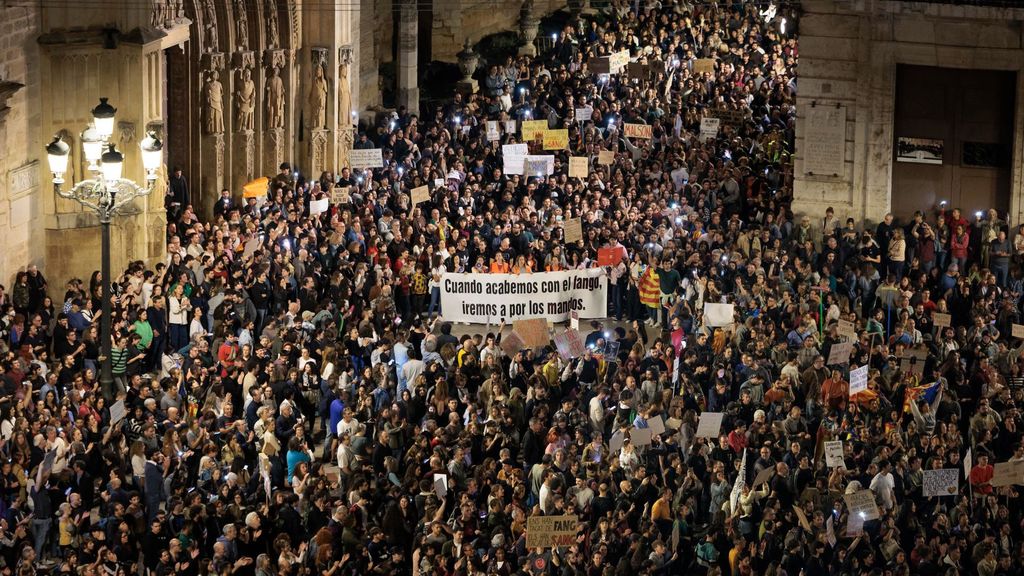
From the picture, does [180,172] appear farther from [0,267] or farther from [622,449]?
[622,449]

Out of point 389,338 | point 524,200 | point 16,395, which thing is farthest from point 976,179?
point 16,395

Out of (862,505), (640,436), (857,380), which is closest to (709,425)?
(640,436)

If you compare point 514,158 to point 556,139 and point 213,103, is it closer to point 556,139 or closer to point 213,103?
point 556,139

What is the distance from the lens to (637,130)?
42719mm

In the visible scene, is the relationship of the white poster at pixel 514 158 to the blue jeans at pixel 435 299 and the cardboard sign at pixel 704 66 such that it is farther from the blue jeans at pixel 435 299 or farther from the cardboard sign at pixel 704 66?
the cardboard sign at pixel 704 66

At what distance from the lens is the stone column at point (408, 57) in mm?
48812

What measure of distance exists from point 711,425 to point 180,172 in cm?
1259

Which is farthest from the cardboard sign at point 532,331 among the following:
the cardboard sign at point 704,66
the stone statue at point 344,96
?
the cardboard sign at point 704,66

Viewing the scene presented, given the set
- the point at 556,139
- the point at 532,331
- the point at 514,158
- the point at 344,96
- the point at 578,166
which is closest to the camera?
the point at 532,331

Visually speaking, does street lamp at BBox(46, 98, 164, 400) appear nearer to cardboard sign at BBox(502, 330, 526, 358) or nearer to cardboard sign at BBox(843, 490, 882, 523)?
cardboard sign at BBox(502, 330, 526, 358)

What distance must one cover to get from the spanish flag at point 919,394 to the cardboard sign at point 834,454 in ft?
7.24

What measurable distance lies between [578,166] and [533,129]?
1.78 metres

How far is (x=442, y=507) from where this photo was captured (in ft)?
90.7

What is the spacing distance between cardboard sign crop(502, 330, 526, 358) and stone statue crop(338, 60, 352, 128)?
40.8ft
